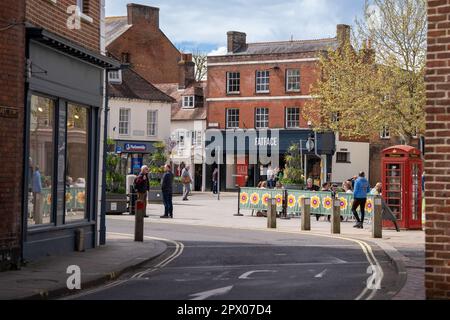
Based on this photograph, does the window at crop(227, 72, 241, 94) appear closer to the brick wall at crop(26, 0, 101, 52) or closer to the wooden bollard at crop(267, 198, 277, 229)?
the wooden bollard at crop(267, 198, 277, 229)

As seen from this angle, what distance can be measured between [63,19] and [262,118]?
149ft

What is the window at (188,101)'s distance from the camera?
6781 centimetres

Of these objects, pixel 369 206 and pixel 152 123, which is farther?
Answer: pixel 152 123

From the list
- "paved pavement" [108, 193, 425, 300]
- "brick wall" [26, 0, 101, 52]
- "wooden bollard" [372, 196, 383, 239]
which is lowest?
"paved pavement" [108, 193, 425, 300]

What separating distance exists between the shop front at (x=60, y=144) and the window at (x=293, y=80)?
42.2 metres

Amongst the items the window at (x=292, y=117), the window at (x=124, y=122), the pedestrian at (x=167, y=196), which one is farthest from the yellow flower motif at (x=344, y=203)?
the window at (x=124, y=122)

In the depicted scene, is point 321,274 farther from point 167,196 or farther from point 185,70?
point 185,70

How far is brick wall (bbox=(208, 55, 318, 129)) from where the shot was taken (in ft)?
199

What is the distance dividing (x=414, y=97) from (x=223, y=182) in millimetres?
29238

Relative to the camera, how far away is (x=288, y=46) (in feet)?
208

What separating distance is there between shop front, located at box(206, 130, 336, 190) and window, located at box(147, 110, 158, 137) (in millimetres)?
4273

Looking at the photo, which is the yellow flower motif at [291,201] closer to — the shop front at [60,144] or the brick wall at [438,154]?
the shop front at [60,144]

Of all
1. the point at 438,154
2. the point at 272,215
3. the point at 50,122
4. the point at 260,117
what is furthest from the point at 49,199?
the point at 260,117

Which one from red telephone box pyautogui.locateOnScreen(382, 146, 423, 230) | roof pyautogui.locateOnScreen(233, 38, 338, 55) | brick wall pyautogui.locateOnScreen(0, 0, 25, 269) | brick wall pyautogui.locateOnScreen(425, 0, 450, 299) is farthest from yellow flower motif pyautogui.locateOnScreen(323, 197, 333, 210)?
roof pyautogui.locateOnScreen(233, 38, 338, 55)
